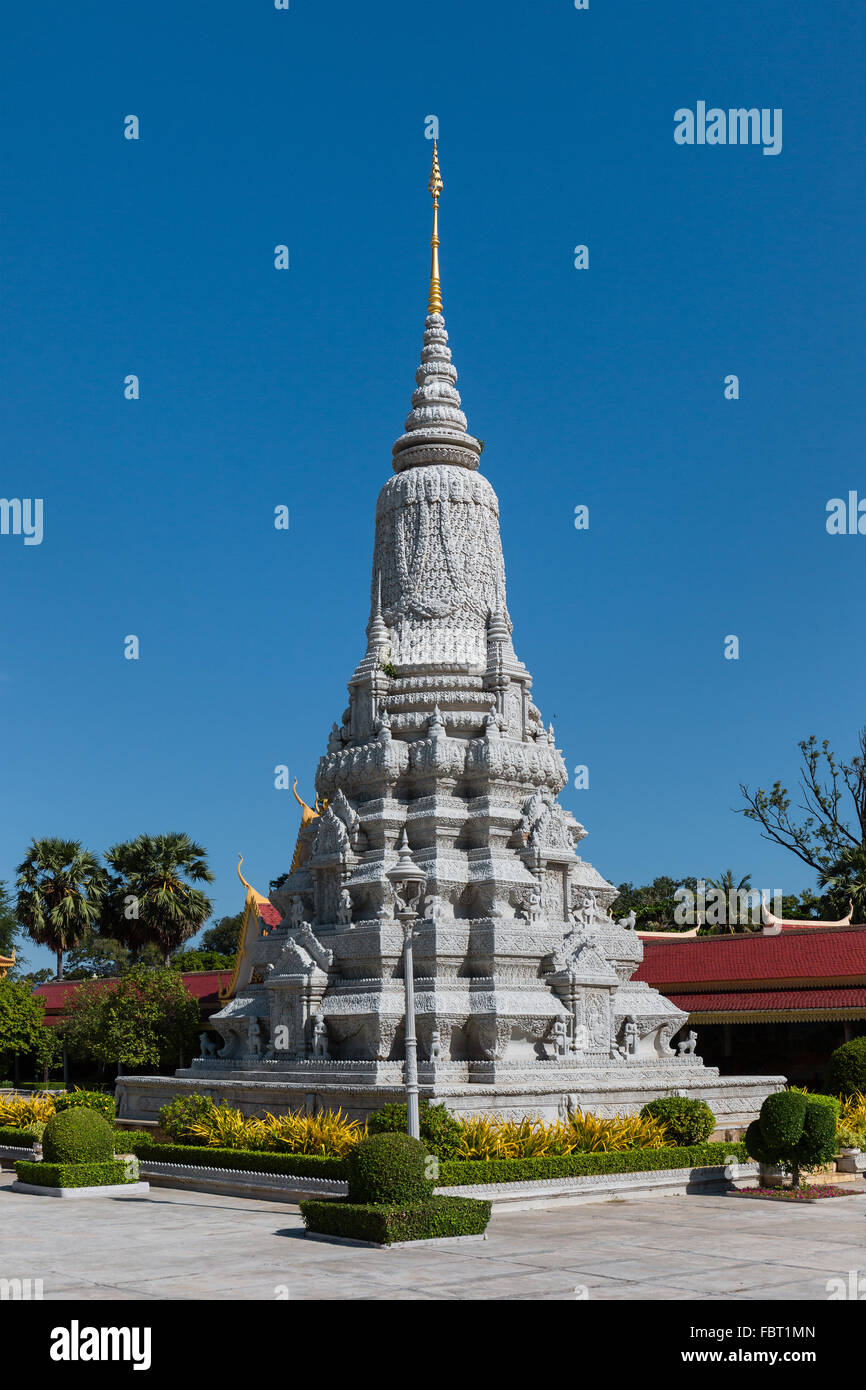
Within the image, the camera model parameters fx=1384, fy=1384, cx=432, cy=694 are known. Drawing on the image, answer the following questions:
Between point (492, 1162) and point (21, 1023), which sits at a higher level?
point (21, 1023)

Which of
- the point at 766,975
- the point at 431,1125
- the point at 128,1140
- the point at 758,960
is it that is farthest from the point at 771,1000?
the point at 128,1140

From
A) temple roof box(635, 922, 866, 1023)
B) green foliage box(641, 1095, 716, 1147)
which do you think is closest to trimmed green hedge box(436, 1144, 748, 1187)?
green foliage box(641, 1095, 716, 1147)

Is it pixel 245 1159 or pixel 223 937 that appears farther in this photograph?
pixel 223 937

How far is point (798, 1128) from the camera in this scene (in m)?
20.9

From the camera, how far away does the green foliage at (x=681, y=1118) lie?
24.3 m

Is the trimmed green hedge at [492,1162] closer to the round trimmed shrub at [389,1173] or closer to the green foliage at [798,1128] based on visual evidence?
the green foliage at [798,1128]

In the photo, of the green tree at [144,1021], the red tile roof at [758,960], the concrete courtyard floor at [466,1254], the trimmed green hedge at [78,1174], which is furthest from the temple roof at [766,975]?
the trimmed green hedge at [78,1174]

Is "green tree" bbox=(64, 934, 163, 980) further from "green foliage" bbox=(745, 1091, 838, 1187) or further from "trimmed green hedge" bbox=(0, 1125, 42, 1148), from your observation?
"green foliage" bbox=(745, 1091, 838, 1187)

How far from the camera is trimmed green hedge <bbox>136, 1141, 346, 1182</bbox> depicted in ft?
68.8

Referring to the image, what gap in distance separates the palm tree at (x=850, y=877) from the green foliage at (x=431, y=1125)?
28946 mm

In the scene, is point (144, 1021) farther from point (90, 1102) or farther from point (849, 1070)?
point (849, 1070)

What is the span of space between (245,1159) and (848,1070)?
13.2 metres
